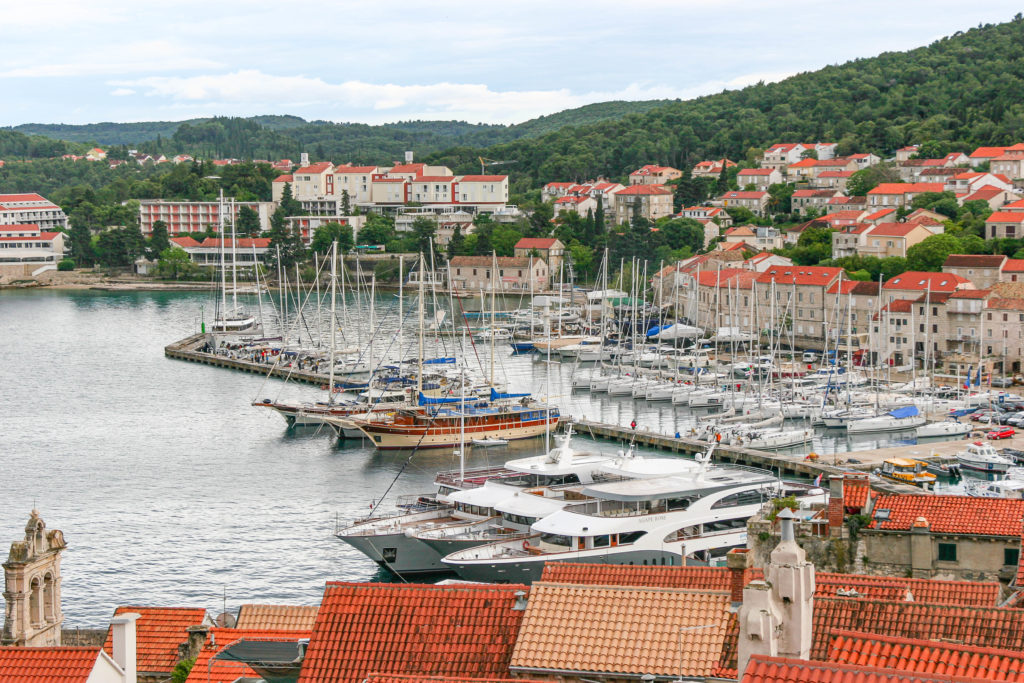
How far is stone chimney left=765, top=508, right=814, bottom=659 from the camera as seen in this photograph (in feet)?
21.8

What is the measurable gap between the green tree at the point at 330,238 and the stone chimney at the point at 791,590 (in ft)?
318

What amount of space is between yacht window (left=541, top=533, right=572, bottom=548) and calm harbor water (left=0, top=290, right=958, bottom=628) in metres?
3.70

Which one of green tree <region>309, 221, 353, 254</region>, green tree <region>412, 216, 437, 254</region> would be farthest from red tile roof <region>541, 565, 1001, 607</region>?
green tree <region>309, 221, 353, 254</region>

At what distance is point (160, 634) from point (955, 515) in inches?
368

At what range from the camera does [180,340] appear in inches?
2721

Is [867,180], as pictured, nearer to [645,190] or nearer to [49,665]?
[645,190]

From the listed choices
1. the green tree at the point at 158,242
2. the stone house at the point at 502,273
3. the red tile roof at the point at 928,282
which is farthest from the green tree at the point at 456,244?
the red tile roof at the point at 928,282

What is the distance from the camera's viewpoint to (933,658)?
7.69 m

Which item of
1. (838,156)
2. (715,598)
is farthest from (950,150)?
(715,598)

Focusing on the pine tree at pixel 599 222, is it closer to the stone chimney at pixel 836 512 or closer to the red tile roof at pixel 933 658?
the stone chimney at pixel 836 512

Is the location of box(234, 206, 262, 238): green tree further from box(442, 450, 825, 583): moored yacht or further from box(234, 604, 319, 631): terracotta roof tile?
box(234, 604, 319, 631): terracotta roof tile

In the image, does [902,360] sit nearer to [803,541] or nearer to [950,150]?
[803,541]

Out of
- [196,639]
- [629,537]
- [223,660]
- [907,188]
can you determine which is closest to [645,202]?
[907,188]

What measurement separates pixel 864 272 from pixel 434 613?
59.3 metres
